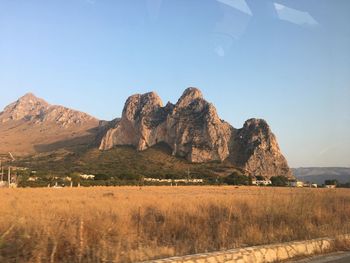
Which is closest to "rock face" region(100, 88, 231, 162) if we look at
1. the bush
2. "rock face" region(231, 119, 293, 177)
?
"rock face" region(231, 119, 293, 177)

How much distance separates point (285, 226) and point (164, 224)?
153 inches

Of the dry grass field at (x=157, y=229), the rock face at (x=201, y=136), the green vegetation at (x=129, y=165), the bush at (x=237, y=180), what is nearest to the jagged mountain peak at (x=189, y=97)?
the rock face at (x=201, y=136)

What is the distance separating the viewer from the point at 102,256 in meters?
8.74

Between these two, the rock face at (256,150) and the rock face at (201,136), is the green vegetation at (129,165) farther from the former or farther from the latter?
the rock face at (256,150)

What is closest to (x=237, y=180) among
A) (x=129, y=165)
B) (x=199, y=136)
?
(x=129, y=165)

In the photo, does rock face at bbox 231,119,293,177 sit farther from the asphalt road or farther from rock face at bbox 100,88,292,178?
the asphalt road

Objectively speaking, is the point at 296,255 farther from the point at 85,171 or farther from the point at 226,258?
the point at 85,171

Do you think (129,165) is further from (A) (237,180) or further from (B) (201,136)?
(A) (237,180)

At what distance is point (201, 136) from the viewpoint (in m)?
161

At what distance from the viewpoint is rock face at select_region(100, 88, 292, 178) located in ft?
518

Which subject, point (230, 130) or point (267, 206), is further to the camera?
point (230, 130)

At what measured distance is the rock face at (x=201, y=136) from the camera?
158 metres

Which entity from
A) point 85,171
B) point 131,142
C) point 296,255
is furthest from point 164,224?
point 131,142

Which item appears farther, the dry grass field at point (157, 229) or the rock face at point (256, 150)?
the rock face at point (256, 150)
